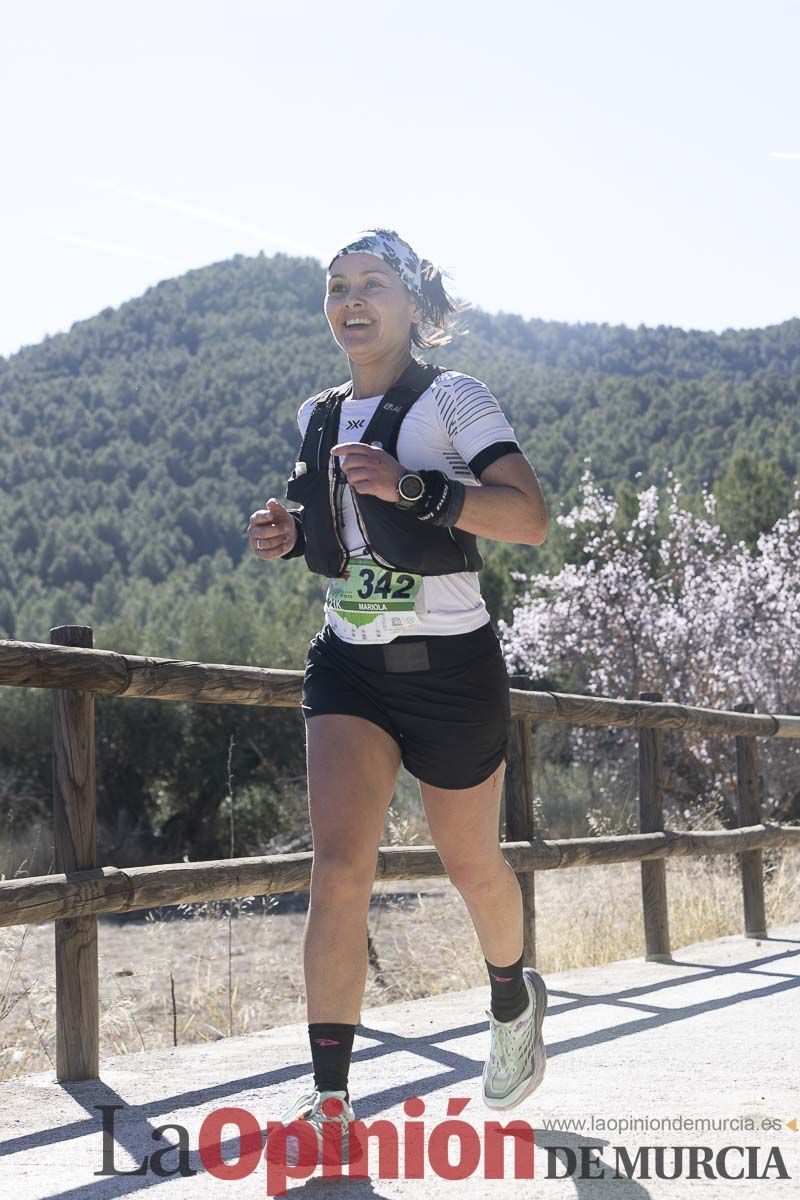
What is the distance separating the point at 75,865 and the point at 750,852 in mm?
4663

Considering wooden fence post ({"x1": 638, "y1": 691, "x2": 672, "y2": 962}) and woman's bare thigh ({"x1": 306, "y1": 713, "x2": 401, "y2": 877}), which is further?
wooden fence post ({"x1": 638, "y1": 691, "x2": 672, "y2": 962})

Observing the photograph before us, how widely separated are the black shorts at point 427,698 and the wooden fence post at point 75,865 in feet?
3.40

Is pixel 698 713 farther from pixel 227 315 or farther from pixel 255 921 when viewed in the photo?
pixel 227 315

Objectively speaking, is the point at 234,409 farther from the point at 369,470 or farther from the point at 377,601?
the point at 369,470

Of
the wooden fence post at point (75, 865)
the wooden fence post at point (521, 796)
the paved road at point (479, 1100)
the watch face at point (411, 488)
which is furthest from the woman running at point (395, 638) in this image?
the wooden fence post at point (521, 796)

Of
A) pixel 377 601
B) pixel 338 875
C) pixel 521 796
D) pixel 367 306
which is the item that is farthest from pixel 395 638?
pixel 521 796

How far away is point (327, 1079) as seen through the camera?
2912mm

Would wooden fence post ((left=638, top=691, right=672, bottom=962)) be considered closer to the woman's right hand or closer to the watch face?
the woman's right hand

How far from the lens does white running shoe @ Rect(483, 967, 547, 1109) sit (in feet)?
10.6

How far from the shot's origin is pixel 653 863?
22.3 ft

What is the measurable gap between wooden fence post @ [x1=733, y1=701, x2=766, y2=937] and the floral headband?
4.61m

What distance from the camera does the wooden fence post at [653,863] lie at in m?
6.67

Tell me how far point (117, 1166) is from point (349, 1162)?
55 centimetres

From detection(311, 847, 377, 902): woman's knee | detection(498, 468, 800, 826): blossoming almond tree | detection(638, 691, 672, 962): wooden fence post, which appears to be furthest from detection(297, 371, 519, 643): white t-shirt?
detection(498, 468, 800, 826): blossoming almond tree
